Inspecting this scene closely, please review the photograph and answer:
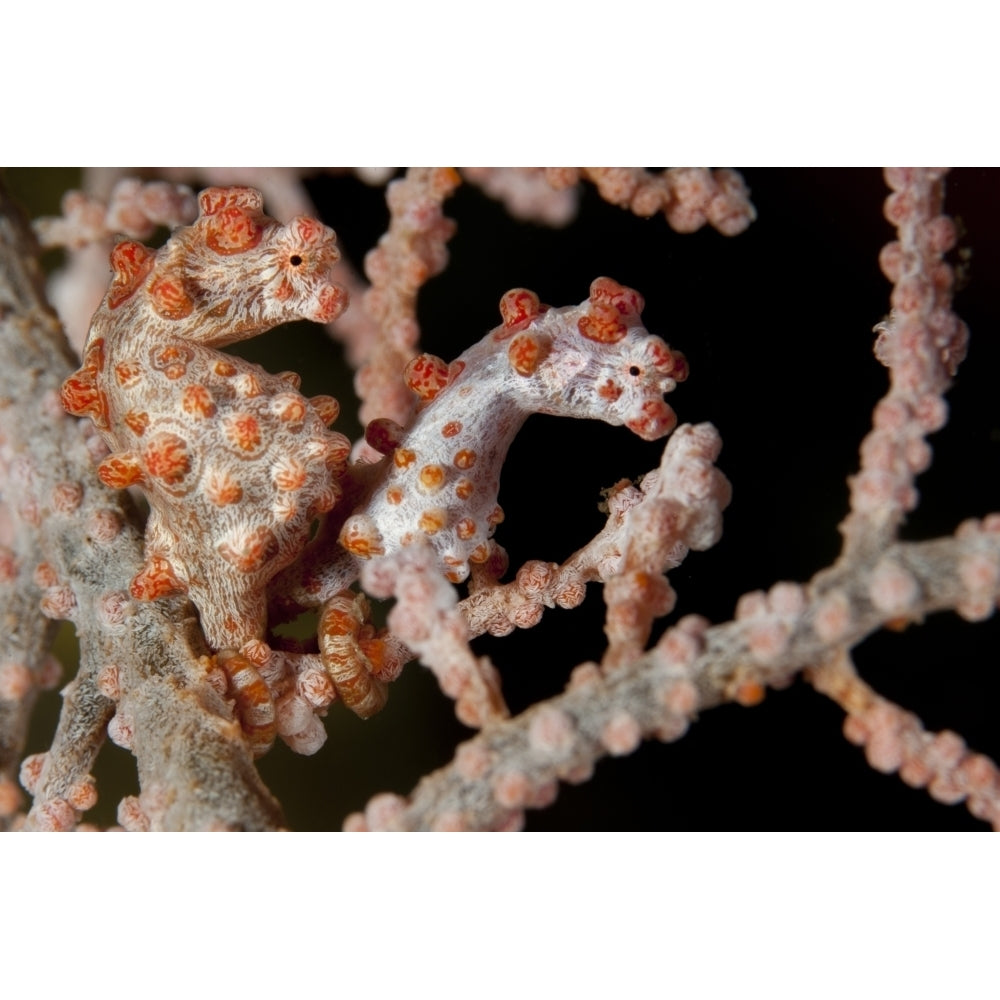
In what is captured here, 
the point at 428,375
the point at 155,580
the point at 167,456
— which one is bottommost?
the point at 155,580

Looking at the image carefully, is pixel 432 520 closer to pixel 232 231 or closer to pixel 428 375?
pixel 428 375

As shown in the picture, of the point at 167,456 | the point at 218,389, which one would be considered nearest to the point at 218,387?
the point at 218,389

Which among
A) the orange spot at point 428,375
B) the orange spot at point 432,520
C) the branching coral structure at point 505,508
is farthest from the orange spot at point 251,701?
the orange spot at point 428,375

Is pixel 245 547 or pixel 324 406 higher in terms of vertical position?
pixel 324 406

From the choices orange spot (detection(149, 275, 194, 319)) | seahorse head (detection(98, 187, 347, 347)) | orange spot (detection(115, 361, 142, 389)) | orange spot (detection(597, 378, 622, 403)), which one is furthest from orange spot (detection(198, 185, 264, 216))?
orange spot (detection(597, 378, 622, 403))

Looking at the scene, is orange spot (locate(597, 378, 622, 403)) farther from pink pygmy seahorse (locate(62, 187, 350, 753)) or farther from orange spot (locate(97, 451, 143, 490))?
orange spot (locate(97, 451, 143, 490))

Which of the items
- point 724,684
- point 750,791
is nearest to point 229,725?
point 724,684
